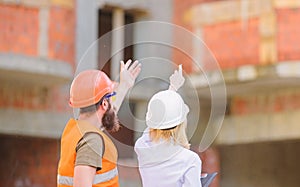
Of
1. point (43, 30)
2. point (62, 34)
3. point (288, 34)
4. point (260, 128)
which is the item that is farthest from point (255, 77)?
point (43, 30)

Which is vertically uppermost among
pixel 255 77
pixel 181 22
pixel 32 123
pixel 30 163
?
pixel 181 22

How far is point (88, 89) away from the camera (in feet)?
15.3

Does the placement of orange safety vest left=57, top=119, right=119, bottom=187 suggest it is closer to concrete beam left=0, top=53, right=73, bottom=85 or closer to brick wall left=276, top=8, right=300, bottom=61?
concrete beam left=0, top=53, right=73, bottom=85

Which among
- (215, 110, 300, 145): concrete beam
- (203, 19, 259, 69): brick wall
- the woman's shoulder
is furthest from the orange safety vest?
(215, 110, 300, 145): concrete beam

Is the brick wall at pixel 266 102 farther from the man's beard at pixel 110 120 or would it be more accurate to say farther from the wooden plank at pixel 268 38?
the man's beard at pixel 110 120

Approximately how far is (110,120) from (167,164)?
1.28 ft

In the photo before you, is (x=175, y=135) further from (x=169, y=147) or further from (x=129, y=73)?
(x=129, y=73)

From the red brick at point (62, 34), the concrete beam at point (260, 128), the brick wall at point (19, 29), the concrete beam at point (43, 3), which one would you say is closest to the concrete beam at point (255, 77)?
the concrete beam at point (260, 128)

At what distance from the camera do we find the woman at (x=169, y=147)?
4.71 meters

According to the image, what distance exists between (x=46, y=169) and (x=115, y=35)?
2.16m

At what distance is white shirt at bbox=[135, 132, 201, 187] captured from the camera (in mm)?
4711

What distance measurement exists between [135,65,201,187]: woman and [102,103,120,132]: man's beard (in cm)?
18

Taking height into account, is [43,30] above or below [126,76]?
below

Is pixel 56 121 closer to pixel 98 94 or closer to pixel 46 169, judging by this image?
pixel 46 169
